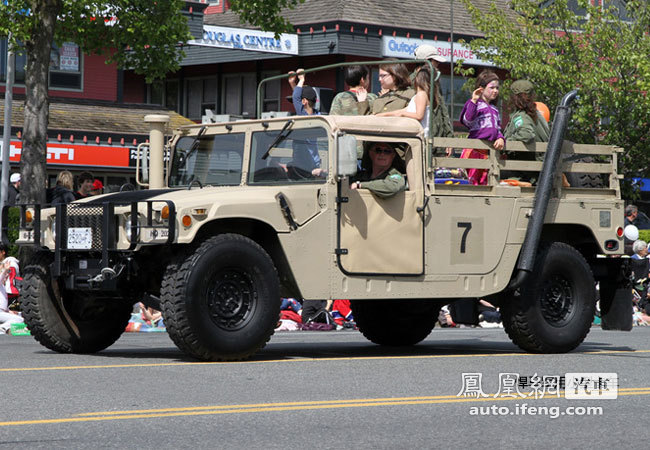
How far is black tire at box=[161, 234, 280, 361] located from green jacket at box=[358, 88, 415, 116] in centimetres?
227

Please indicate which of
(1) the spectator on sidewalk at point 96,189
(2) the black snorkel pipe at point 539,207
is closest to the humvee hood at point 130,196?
(2) the black snorkel pipe at point 539,207

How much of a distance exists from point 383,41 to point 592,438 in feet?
121

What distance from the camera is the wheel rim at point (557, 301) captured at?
12578 mm

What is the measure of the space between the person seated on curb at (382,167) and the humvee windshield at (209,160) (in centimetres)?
109

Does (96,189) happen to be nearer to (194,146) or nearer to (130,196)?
(194,146)

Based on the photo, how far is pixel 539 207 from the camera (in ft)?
40.6

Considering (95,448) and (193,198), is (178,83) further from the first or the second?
(95,448)

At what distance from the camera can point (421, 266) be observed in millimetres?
11812

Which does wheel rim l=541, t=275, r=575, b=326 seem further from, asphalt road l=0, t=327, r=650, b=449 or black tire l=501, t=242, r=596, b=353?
asphalt road l=0, t=327, r=650, b=449

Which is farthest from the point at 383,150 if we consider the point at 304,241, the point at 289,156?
the point at 304,241

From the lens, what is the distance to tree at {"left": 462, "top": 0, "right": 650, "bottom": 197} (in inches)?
1419

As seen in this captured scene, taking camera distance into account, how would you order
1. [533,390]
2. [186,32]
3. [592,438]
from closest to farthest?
1. [592,438]
2. [533,390]
3. [186,32]

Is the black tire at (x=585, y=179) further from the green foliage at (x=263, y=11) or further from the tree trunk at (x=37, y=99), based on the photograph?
the green foliage at (x=263, y=11)

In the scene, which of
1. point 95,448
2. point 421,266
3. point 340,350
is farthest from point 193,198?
point 95,448
